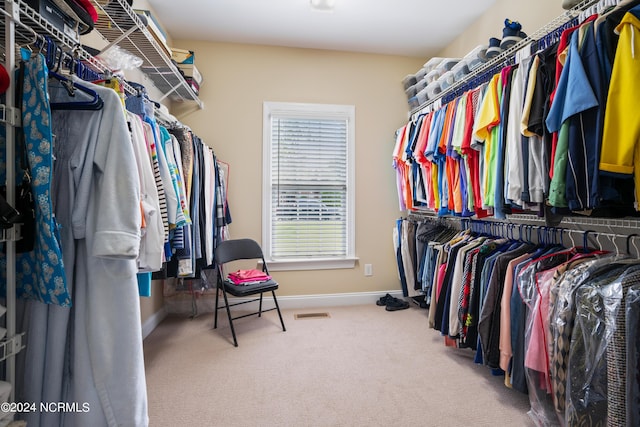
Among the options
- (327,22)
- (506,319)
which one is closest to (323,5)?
(327,22)

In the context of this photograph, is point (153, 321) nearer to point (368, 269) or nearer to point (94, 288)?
point (94, 288)

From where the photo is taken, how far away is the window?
3041 mm

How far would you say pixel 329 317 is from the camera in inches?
109

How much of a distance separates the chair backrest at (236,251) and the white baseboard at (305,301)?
57 centimetres

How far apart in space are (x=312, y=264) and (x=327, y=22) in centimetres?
222

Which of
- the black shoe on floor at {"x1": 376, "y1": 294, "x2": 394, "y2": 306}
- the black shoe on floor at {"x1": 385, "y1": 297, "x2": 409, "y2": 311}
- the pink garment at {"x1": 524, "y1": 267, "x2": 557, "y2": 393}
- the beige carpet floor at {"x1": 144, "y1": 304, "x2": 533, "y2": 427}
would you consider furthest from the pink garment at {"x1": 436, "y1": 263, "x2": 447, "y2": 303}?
the black shoe on floor at {"x1": 376, "y1": 294, "x2": 394, "y2": 306}

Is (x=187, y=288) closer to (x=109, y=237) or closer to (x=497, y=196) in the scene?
(x=109, y=237)

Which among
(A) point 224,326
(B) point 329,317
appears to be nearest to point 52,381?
(A) point 224,326

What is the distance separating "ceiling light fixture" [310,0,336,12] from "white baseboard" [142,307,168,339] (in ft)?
9.17

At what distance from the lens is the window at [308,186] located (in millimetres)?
3041

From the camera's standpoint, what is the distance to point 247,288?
2287 millimetres

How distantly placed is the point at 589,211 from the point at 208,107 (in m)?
2.95

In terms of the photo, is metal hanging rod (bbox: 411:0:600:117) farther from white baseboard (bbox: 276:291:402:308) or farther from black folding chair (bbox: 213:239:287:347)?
black folding chair (bbox: 213:239:287:347)

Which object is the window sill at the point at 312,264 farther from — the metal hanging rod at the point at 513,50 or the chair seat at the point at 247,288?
the metal hanging rod at the point at 513,50
